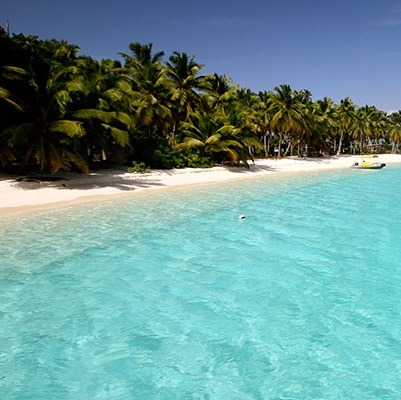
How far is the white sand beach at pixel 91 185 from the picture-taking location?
16375 mm

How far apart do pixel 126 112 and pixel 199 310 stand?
2127 cm

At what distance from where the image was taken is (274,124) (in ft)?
142

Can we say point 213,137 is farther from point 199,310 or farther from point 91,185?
point 199,310

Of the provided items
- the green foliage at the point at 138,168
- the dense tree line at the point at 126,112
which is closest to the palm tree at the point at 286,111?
the dense tree line at the point at 126,112

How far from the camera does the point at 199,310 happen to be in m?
6.48

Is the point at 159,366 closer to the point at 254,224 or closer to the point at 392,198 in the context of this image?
the point at 254,224

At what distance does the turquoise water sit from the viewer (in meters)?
4.56

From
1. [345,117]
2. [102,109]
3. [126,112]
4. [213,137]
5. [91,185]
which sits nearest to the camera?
[91,185]

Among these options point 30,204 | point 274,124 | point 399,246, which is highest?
point 274,124

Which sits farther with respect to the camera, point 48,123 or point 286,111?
point 286,111

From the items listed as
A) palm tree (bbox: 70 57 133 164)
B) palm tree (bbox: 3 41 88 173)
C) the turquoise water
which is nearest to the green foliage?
palm tree (bbox: 70 57 133 164)

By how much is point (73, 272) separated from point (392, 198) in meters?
17.5

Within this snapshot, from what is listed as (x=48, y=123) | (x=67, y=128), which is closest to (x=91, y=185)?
(x=67, y=128)

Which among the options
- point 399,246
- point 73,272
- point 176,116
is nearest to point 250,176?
point 176,116
